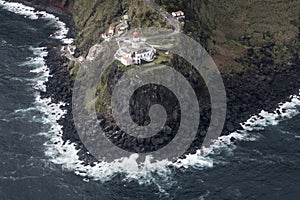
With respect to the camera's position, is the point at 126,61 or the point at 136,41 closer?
the point at 126,61

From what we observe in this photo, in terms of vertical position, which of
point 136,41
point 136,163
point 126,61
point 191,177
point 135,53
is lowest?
point 136,163

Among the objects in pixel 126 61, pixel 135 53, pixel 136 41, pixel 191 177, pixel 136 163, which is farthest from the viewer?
pixel 136 41

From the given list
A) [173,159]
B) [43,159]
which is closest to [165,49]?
[173,159]

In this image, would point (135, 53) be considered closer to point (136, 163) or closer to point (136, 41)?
point (136, 41)

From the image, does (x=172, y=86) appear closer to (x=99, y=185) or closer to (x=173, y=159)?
(x=173, y=159)

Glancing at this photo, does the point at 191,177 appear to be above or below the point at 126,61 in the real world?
below

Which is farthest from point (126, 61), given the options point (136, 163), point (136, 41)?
point (136, 163)

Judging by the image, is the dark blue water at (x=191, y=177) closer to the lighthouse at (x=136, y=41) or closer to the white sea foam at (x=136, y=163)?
the white sea foam at (x=136, y=163)

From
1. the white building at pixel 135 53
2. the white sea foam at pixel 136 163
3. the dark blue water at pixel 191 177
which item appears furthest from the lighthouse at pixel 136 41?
the dark blue water at pixel 191 177

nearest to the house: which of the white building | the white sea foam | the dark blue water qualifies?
the white building
